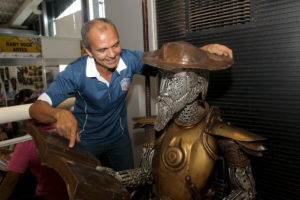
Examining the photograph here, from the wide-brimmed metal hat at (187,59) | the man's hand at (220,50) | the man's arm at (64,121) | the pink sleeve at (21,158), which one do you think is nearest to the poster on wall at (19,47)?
the pink sleeve at (21,158)

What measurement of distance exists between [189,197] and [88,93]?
0.76 meters

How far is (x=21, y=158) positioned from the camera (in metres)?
1.48

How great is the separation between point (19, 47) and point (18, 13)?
3.54 feet

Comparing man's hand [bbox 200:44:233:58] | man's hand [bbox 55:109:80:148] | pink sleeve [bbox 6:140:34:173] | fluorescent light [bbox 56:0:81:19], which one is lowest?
pink sleeve [bbox 6:140:34:173]

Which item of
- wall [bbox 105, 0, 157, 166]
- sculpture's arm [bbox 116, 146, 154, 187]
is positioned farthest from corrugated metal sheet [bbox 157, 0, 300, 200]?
wall [bbox 105, 0, 157, 166]

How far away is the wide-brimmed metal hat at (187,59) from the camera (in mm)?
895

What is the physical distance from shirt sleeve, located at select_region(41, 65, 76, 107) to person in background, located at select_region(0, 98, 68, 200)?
30cm

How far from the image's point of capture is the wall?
1.91 metres

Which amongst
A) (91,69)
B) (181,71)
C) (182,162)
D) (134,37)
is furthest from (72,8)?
(182,162)

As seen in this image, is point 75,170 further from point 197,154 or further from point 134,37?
point 134,37

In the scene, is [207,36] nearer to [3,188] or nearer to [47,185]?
[47,185]

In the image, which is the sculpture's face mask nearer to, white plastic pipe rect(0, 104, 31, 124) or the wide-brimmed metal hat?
the wide-brimmed metal hat

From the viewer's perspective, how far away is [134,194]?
1.20 meters

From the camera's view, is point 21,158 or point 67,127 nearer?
point 67,127
